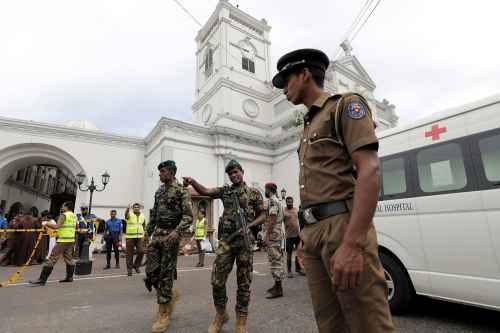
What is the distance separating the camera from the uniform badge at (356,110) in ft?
4.48

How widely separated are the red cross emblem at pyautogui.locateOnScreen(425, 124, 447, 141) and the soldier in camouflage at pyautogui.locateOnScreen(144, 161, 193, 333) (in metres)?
3.32

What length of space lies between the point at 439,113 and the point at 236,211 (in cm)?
290

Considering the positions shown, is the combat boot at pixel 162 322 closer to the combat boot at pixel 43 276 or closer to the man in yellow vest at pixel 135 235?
the combat boot at pixel 43 276

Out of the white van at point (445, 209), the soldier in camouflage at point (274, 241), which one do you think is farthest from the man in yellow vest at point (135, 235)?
the white van at point (445, 209)

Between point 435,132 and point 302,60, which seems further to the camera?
point 435,132

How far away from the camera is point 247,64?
23891 mm

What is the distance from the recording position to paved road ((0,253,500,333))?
3307 mm

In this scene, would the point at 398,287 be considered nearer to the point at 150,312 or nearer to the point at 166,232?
the point at 166,232

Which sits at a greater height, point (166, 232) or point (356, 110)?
point (356, 110)

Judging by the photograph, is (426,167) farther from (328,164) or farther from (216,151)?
(216,151)

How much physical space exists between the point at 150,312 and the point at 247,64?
74.9 feet

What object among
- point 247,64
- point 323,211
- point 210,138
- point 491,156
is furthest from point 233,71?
point 323,211

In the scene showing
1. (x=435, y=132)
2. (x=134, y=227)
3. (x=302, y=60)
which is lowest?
(x=134, y=227)

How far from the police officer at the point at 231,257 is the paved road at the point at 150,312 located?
0.35 m
